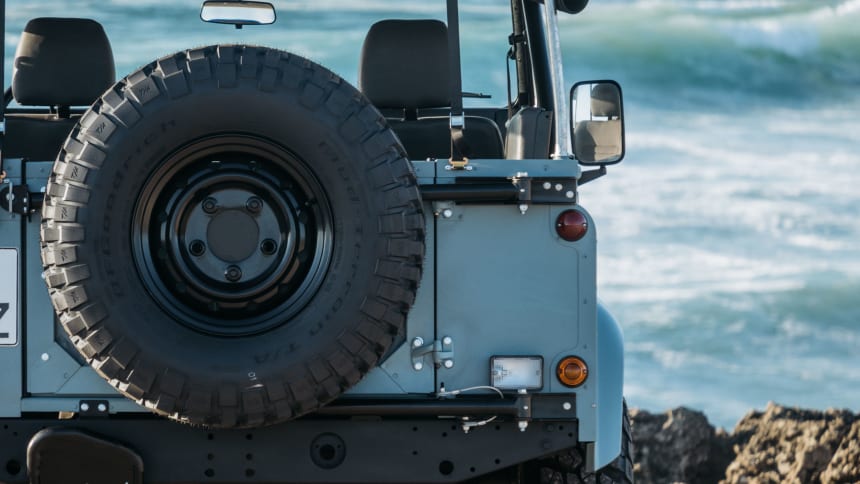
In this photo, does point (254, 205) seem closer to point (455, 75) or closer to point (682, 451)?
point (455, 75)

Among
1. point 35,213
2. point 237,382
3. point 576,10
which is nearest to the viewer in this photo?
point 237,382

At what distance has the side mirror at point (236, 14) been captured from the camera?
5742 mm

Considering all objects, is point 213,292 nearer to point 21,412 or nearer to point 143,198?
point 143,198

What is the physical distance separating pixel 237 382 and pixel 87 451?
663mm

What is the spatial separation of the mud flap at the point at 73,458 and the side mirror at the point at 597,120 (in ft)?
6.30

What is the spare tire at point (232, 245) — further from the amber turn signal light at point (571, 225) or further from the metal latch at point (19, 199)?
the amber turn signal light at point (571, 225)

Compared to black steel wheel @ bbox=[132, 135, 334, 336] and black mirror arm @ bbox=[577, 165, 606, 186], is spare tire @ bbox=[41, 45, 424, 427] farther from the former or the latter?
black mirror arm @ bbox=[577, 165, 606, 186]

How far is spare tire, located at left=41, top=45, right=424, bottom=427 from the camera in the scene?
4.95 metres

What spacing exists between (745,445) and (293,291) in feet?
18.6

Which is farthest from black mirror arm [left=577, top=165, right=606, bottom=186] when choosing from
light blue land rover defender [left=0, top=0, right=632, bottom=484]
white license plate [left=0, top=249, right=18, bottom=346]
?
white license plate [left=0, top=249, right=18, bottom=346]

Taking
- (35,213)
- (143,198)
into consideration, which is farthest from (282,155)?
(35,213)

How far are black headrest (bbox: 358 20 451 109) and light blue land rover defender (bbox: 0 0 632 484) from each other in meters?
0.43

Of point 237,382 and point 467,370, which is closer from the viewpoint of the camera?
point 237,382

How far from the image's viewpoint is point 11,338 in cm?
530
